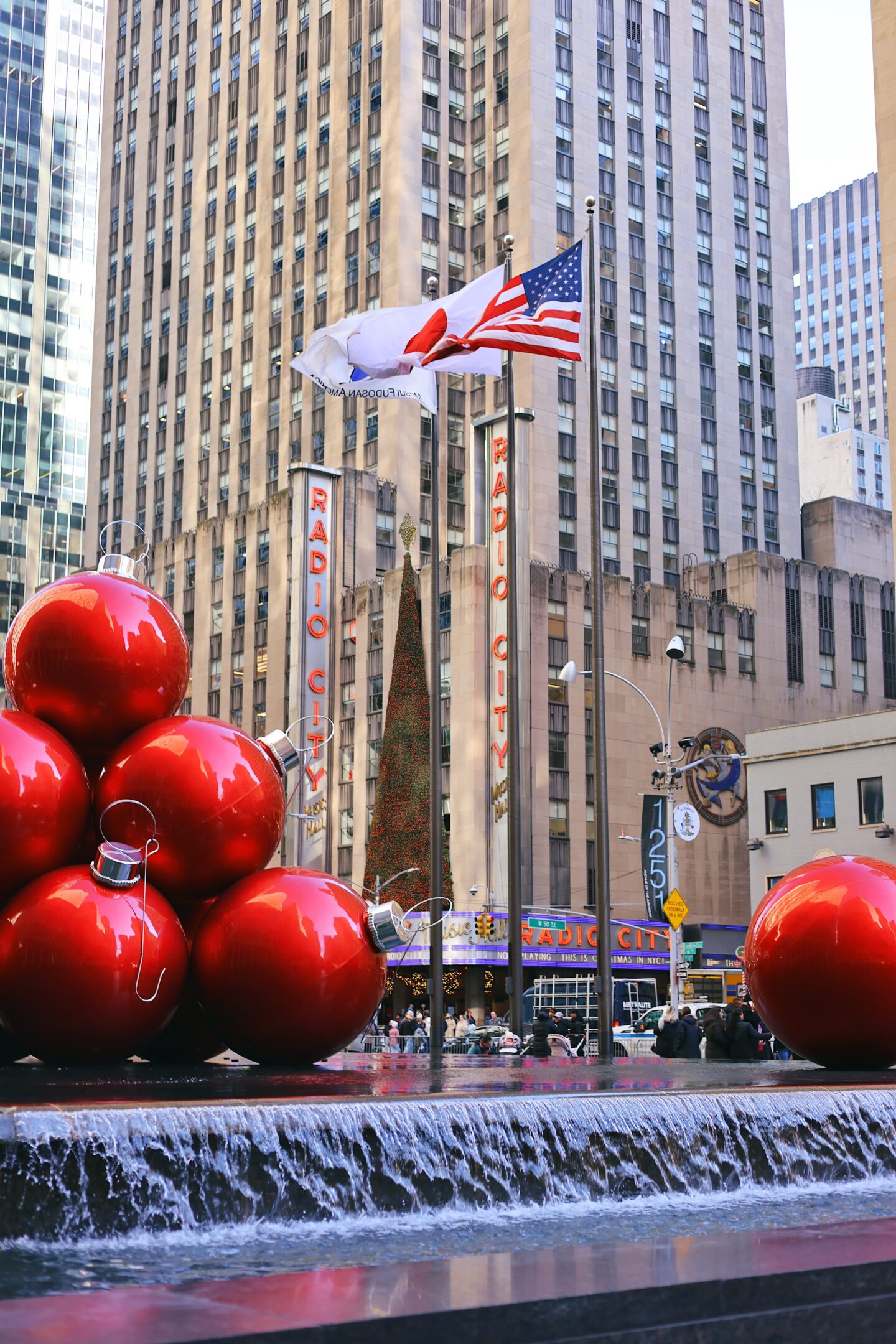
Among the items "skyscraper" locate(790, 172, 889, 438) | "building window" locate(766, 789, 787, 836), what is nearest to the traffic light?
"building window" locate(766, 789, 787, 836)

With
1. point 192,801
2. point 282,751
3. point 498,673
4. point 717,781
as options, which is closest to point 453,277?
point 498,673

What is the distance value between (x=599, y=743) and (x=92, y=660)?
1132 centimetres

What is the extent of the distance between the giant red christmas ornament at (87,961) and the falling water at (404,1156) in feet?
9.65

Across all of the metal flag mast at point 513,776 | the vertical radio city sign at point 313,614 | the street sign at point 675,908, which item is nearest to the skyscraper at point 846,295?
the vertical radio city sign at point 313,614

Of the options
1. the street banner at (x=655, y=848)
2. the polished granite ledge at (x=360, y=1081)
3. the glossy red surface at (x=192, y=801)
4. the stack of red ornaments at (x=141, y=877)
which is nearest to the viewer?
the polished granite ledge at (x=360, y=1081)

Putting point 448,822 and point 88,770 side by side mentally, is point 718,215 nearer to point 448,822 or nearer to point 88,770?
point 448,822

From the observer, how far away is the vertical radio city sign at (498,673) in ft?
205

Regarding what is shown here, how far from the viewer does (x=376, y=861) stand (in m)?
63.7

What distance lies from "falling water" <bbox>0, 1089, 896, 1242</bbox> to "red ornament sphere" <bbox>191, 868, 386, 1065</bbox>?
2795 millimetres

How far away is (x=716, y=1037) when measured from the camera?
20.2 meters

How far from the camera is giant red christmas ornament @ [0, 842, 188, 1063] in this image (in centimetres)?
1055

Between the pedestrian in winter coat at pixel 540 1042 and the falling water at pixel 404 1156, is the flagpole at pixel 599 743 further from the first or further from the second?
the falling water at pixel 404 1156

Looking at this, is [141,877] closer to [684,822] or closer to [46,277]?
[684,822]

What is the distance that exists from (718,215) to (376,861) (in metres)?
45.9
